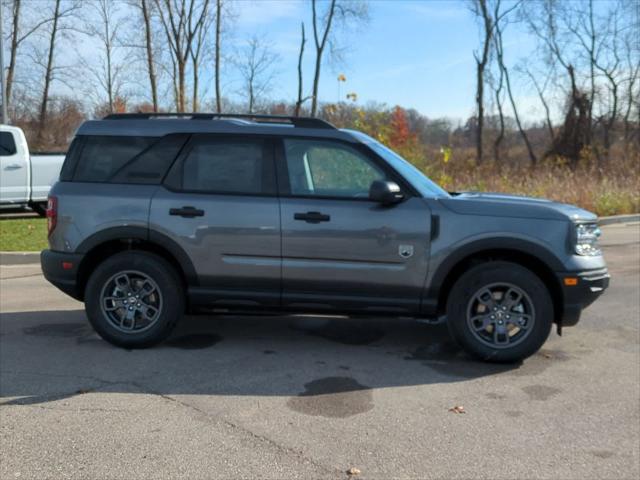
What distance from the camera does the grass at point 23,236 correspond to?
34.1 ft

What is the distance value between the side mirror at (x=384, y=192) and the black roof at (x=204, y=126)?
0.55 metres

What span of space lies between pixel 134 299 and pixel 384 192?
2.32 meters

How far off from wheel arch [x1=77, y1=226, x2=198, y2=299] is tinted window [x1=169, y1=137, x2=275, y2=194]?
492 millimetres

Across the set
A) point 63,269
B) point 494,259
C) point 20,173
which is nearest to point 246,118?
point 63,269

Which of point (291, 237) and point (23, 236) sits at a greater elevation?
point (291, 237)

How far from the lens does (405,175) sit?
5.16m

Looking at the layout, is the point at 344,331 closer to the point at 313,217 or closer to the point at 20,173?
the point at 313,217

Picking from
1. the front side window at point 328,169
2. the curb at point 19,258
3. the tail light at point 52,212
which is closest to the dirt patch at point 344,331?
the front side window at point 328,169

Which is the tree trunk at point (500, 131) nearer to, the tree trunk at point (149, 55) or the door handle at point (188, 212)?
the tree trunk at point (149, 55)

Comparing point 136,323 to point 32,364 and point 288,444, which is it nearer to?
point 32,364

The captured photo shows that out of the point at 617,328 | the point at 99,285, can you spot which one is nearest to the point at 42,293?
the point at 99,285

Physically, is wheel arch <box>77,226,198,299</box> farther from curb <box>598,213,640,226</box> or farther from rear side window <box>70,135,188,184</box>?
curb <box>598,213,640,226</box>

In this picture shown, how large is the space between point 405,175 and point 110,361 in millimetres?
2828

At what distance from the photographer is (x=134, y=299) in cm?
536
